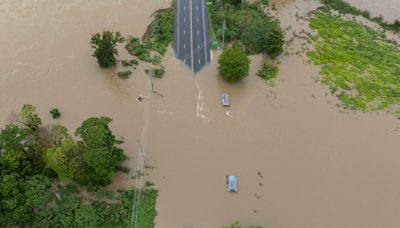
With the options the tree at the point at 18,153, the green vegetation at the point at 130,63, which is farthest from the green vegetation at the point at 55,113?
the green vegetation at the point at 130,63

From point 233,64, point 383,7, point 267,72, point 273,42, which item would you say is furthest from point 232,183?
point 383,7

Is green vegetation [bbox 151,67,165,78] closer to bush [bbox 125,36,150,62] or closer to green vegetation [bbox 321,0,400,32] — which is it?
bush [bbox 125,36,150,62]

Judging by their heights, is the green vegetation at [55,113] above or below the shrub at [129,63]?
below

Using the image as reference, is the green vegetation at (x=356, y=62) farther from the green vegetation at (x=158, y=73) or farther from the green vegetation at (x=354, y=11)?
the green vegetation at (x=158, y=73)

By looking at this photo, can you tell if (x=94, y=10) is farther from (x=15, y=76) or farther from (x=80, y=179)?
(x=80, y=179)

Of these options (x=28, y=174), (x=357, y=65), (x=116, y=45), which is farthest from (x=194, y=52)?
(x=28, y=174)

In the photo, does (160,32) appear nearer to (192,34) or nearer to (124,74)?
(192,34)
